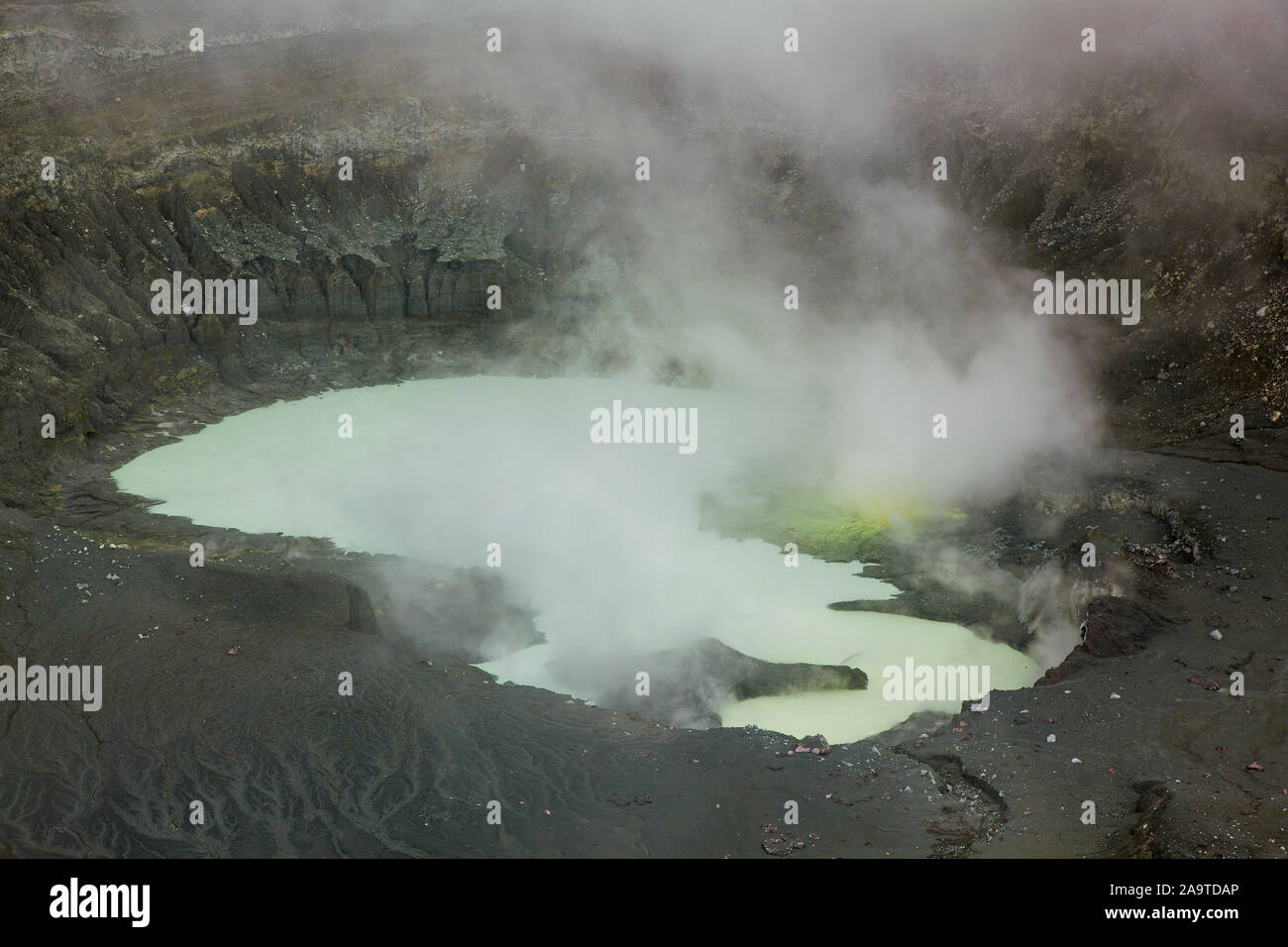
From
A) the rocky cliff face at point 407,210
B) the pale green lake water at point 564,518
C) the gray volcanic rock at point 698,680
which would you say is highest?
the rocky cliff face at point 407,210

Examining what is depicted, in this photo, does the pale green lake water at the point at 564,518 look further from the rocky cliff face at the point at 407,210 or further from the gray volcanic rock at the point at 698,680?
the rocky cliff face at the point at 407,210

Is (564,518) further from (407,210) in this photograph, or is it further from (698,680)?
(407,210)

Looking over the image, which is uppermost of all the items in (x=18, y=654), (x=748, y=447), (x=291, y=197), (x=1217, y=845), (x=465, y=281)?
(x=291, y=197)

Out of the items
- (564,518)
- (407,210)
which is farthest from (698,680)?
(407,210)

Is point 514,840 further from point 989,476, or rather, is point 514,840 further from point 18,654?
point 989,476

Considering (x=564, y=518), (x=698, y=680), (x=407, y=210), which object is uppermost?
(x=407, y=210)

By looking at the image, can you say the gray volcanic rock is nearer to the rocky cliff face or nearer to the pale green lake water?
the pale green lake water

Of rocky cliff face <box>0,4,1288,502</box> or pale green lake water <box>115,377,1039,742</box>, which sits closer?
pale green lake water <box>115,377,1039,742</box>

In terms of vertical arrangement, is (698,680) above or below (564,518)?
below

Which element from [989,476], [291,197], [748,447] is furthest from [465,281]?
[989,476]

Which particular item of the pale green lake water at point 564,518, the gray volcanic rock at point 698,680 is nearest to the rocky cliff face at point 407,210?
the pale green lake water at point 564,518

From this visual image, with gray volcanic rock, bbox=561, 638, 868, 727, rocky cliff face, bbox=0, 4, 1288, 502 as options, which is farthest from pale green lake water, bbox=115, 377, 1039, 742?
rocky cliff face, bbox=0, 4, 1288, 502
